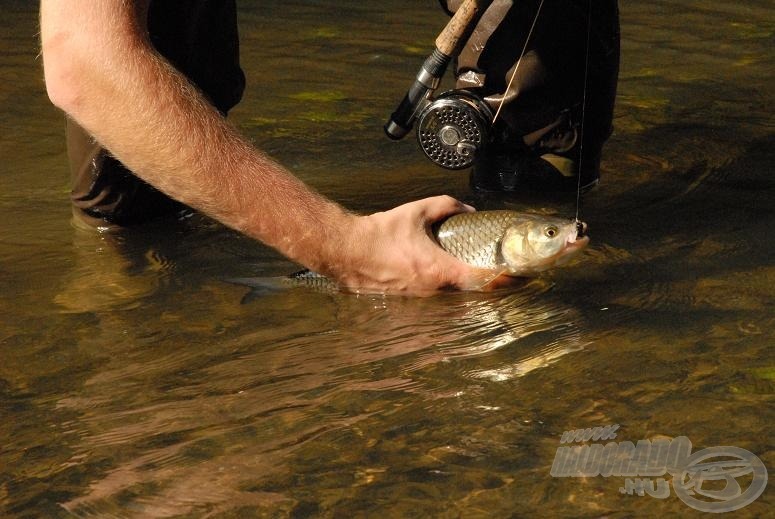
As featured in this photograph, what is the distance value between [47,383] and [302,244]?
0.67 m

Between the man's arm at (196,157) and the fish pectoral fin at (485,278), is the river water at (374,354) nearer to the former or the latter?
the fish pectoral fin at (485,278)

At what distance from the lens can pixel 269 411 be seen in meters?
2.64

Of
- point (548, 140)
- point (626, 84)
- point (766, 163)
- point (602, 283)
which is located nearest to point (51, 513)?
point (602, 283)

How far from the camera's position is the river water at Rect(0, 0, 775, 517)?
7.65 ft

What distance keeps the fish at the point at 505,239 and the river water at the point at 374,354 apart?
0.45ft

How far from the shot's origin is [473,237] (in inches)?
124

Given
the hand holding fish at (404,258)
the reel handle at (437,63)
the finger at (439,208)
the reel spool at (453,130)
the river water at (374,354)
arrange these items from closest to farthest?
the river water at (374,354)
the hand holding fish at (404,258)
the finger at (439,208)
the reel handle at (437,63)
the reel spool at (453,130)

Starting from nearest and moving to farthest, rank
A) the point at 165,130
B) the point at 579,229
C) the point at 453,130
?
the point at 165,130 < the point at 579,229 < the point at 453,130

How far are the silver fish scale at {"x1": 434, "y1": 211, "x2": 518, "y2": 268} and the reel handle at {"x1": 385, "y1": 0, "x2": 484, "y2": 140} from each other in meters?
0.70

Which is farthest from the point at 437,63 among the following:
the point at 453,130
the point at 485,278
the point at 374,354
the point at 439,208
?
the point at 374,354

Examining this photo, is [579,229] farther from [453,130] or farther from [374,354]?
[453,130]

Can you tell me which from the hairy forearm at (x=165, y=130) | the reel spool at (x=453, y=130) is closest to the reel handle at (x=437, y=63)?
the reel spool at (x=453, y=130)

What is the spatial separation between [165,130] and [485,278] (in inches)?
36.9

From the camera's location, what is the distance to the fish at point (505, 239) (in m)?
3.13
